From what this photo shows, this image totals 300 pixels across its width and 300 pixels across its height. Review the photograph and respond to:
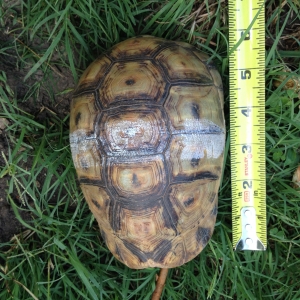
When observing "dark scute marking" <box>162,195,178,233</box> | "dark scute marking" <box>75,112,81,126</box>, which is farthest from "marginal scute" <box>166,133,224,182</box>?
"dark scute marking" <box>75,112,81,126</box>

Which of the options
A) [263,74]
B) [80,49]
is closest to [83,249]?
[80,49]

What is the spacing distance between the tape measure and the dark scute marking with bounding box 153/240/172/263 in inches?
15.5

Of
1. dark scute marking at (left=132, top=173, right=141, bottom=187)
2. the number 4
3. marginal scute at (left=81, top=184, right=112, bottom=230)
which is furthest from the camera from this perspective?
the number 4

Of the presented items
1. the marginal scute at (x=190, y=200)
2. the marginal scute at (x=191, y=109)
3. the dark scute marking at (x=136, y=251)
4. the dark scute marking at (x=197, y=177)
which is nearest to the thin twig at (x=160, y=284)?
the dark scute marking at (x=136, y=251)

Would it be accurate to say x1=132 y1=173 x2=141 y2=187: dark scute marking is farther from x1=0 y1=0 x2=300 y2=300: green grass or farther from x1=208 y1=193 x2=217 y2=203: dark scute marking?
x1=0 y1=0 x2=300 y2=300: green grass

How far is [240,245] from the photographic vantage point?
196 centimetres

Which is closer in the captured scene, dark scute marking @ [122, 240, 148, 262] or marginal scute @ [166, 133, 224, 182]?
marginal scute @ [166, 133, 224, 182]

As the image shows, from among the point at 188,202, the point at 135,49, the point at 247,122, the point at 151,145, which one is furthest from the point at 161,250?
the point at 135,49

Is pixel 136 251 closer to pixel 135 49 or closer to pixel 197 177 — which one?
pixel 197 177

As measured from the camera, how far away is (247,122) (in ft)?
6.15

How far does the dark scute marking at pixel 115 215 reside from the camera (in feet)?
5.55

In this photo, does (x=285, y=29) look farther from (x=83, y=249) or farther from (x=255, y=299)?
(x=83, y=249)

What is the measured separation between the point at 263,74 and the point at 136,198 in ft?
2.66

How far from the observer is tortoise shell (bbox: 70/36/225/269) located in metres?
1.62
